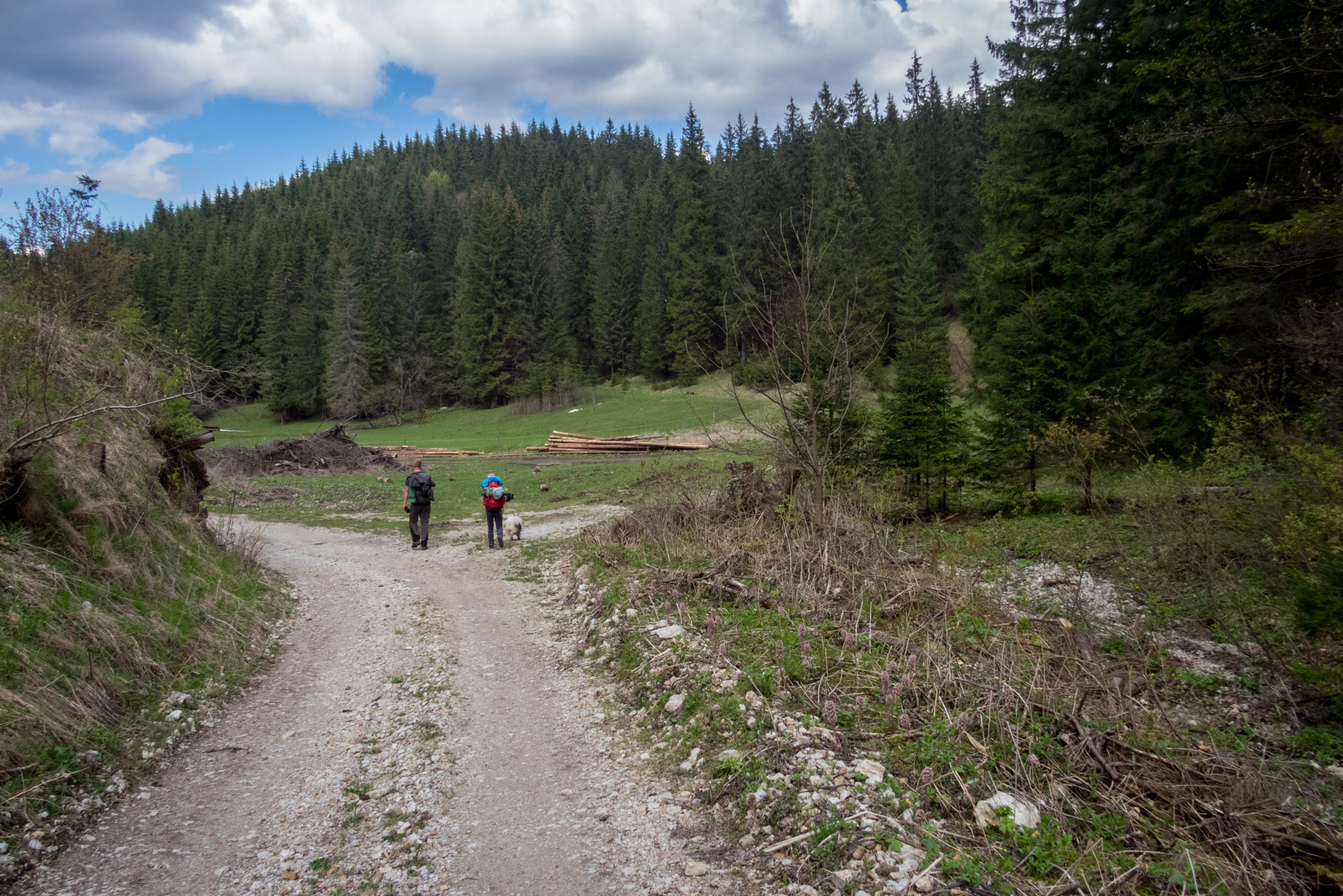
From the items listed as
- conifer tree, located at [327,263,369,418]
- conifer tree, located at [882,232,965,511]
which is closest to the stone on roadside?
conifer tree, located at [882,232,965,511]

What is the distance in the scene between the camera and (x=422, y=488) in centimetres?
1455

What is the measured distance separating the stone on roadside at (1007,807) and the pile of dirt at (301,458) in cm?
3001

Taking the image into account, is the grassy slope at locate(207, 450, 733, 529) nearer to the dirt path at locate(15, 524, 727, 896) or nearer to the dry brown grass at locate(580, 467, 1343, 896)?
the dry brown grass at locate(580, 467, 1343, 896)

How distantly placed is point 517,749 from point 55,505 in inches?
243

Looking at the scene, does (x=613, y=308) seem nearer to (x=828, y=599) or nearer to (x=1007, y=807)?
(x=828, y=599)

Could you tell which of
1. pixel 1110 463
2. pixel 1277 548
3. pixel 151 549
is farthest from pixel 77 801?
pixel 1110 463

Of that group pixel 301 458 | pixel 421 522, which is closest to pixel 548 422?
pixel 301 458

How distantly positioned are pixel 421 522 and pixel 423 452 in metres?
25.0

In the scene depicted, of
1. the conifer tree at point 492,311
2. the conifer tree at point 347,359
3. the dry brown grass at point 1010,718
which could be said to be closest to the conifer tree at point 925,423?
the dry brown grass at point 1010,718

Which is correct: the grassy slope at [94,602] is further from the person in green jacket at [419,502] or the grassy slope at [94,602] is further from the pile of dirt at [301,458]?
the pile of dirt at [301,458]

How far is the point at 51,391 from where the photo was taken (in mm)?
8656

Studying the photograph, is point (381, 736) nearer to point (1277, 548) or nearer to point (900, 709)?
point (900, 709)

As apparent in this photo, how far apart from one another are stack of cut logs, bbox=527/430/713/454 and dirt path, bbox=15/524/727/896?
24.5m

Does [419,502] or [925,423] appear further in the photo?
[925,423]
